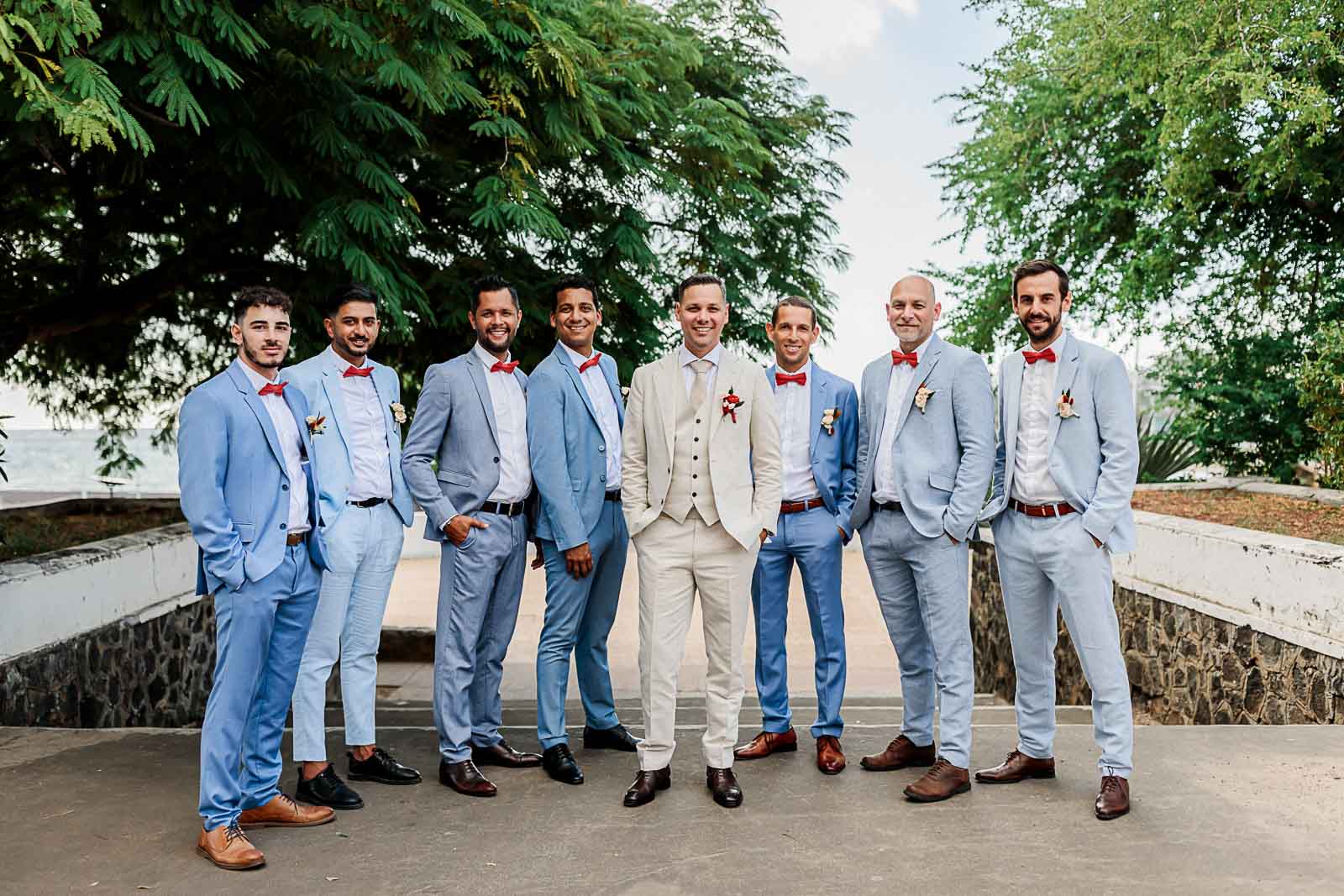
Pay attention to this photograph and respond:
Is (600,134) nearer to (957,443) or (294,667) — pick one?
(957,443)

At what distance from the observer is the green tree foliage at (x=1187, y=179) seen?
11.4 meters

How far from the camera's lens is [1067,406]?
177 inches

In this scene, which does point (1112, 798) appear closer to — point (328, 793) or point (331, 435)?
point (328, 793)

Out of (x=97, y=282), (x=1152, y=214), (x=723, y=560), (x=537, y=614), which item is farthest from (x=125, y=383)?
(x=1152, y=214)

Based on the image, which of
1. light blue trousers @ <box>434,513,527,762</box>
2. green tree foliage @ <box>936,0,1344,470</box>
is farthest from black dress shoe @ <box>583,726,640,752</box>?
green tree foliage @ <box>936,0,1344,470</box>

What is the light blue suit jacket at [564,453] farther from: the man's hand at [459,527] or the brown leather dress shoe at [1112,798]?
the brown leather dress shoe at [1112,798]

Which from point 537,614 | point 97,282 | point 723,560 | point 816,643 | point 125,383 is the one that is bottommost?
point 537,614

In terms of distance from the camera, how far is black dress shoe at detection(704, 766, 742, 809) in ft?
14.5

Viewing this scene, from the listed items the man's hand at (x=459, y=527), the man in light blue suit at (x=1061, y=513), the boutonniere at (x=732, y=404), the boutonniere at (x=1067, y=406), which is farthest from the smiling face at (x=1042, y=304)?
the man's hand at (x=459, y=527)

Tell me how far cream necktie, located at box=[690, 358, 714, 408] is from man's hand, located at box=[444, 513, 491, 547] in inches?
41.2

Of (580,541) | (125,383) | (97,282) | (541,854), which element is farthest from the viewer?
(125,383)

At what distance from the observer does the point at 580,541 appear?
Answer: 16.0ft

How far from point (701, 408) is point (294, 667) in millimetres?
1804

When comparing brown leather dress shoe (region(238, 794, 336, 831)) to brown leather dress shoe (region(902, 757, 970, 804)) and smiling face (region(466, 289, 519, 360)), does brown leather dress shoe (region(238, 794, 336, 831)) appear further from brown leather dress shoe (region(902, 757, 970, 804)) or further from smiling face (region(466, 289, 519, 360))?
brown leather dress shoe (region(902, 757, 970, 804))
